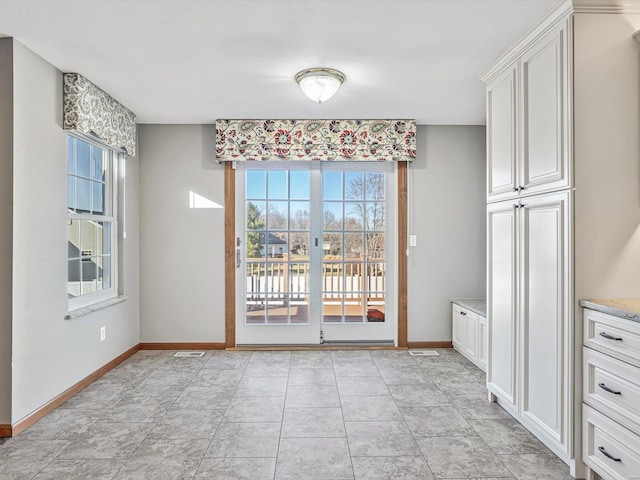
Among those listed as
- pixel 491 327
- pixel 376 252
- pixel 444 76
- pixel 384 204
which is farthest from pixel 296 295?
pixel 444 76

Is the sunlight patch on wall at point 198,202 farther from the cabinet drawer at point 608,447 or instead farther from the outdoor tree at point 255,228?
the cabinet drawer at point 608,447

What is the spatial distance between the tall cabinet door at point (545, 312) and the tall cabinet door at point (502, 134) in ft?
1.03

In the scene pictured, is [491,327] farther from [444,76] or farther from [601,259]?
[444,76]

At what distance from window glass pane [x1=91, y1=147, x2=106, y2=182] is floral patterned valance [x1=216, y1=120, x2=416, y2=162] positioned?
1074 mm

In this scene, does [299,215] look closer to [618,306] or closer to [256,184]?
[256,184]

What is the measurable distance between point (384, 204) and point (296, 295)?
1.38 m

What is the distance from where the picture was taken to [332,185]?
4.58 m

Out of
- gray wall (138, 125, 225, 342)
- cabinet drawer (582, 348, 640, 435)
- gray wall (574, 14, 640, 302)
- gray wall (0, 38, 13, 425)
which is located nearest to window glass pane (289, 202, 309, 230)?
gray wall (138, 125, 225, 342)

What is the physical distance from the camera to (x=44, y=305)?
285cm

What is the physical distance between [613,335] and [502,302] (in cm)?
92

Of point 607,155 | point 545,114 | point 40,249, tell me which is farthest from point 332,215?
point 607,155

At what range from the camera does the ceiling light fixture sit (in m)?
3.02

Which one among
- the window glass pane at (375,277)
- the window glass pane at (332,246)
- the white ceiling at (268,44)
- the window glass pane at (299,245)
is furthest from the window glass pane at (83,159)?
the window glass pane at (375,277)

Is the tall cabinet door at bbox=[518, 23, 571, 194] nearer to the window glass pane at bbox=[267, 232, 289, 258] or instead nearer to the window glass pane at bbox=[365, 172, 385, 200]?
the window glass pane at bbox=[365, 172, 385, 200]
